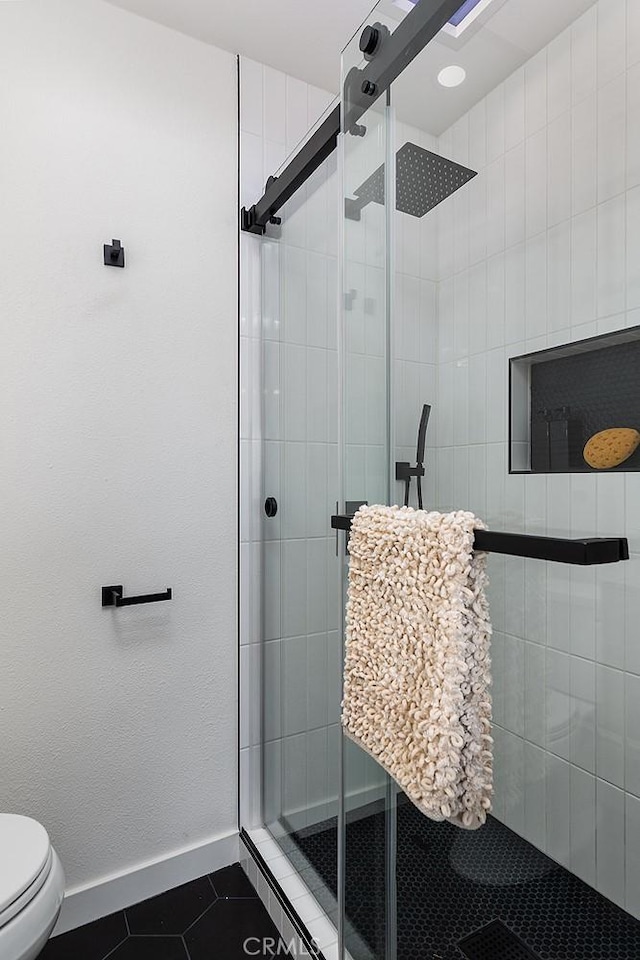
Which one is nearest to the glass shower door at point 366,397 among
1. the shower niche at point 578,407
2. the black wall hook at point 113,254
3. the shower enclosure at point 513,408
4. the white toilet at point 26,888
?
the shower enclosure at point 513,408

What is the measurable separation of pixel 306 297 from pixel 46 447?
78 cm

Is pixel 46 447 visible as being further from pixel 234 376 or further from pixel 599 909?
pixel 599 909

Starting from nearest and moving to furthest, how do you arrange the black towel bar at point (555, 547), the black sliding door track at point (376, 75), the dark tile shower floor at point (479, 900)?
the black towel bar at point (555, 547)
the dark tile shower floor at point (479, 900)
the black sliding door track at point (376, 75)

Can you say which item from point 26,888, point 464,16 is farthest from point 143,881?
point 464,16

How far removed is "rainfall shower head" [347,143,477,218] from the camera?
91cm

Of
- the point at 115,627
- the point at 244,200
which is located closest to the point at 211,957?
the point at 115,627

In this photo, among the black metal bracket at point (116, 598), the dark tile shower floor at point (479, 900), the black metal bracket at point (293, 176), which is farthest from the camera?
the black metal bracket at point (116, 598)

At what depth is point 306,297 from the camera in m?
1.51

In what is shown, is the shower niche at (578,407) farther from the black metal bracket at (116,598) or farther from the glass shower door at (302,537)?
the black metal bracket at (116,598)

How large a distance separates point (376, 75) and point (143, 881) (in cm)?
197

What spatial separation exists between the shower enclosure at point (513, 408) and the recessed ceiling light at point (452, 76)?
0.01m

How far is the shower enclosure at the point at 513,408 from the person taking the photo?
29.2 inches

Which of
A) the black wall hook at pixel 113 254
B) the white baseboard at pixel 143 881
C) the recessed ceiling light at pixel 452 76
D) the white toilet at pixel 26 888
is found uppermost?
the recessed ceiling light at pixel 452 76

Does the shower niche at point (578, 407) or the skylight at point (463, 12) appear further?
the skylight at point (463, 12)
